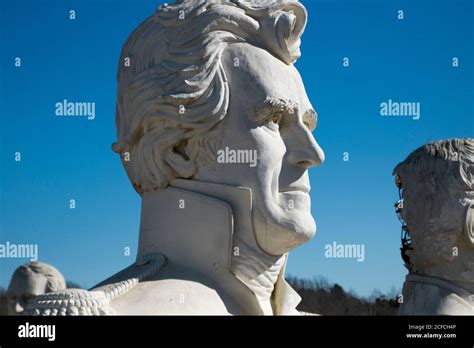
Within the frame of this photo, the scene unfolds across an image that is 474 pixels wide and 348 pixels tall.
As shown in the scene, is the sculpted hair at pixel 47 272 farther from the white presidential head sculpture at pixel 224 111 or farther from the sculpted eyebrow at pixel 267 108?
the sculpted eyebrow at pixel 267 108

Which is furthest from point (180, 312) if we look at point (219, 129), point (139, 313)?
point (219, 129)

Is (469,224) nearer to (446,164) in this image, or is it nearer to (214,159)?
(446,164)

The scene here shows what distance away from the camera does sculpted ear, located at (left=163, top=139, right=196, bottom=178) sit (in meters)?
8.72

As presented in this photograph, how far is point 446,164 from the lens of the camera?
12.9 m

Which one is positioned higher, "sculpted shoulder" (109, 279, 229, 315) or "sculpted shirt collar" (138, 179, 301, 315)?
"sculpted shirt collar" (138, 179, 301, 315)

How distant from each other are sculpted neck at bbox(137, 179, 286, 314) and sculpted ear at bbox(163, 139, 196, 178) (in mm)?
68

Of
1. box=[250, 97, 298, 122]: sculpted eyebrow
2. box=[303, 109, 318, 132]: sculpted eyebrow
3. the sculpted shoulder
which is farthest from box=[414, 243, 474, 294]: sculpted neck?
the sculpted shoulder

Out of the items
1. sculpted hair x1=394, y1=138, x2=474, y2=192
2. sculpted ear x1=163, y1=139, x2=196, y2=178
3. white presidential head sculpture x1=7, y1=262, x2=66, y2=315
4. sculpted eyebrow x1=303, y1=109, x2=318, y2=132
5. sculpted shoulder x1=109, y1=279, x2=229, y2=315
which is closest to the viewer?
sculpted shoulder x1=109, y1=279, x2=229, y2=315

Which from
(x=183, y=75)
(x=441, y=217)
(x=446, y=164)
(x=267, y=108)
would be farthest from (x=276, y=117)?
(x=446, y=164)

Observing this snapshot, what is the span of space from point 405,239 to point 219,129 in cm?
511

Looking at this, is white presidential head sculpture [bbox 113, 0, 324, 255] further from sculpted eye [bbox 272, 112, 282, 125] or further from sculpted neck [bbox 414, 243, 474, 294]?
sculpted neck [bbox 414, 243, 474, 294]

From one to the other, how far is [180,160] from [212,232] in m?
0.60

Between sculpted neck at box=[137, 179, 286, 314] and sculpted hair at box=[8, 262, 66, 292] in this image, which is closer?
sculpted neck at box=[137, 179, 286, 314]
